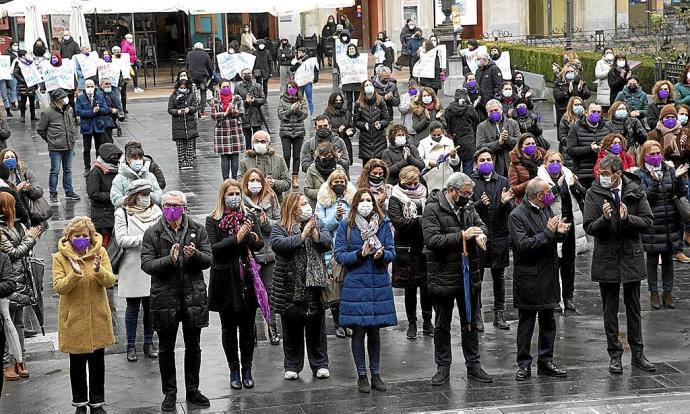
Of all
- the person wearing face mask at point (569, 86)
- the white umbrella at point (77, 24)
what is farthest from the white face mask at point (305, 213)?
the white umbrella at point (77, 24)

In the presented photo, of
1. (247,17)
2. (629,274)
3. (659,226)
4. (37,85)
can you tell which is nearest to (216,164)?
(37,85)

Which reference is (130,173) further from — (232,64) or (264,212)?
(232,64)

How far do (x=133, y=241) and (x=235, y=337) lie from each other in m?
1.47

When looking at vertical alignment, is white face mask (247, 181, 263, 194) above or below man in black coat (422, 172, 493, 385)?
above

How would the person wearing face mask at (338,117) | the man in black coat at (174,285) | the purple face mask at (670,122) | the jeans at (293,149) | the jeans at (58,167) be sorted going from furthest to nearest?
1. the jeans at (293,149)
2. the jeans at (58,167)
3. the person wearing face mask at (338,117)
4. the purple face mask at (670,122)
5. the man in black coat at (174,285)

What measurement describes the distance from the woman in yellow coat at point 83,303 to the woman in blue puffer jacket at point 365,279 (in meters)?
1.93

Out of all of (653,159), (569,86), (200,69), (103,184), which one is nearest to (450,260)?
(653,159)

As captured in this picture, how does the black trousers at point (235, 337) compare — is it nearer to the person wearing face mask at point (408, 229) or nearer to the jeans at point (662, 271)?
the person wearing face mask at point (408, 229)

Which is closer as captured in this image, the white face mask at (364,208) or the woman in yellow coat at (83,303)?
the woman in yellow coat at (83,303)

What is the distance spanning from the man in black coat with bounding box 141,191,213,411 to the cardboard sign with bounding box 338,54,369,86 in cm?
1642

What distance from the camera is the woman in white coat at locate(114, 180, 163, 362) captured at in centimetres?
1182

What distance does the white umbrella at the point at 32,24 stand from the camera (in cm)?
3162

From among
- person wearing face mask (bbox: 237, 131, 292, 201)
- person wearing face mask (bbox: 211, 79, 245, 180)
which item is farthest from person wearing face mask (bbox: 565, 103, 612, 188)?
person wearing face mask (bbox: 211, 79, 245, 180)

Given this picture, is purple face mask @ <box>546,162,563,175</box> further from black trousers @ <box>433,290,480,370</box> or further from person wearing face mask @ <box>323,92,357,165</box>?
person wearing face mask @ <box>323,92,357,165</box>
